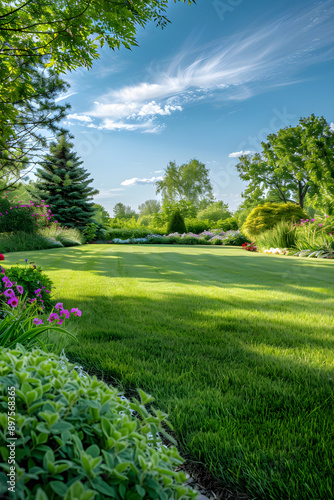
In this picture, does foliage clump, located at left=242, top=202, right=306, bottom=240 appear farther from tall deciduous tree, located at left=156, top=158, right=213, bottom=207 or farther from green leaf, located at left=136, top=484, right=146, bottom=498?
tall deciduous tree, located at left=156, top=158, right=213, bottom=207

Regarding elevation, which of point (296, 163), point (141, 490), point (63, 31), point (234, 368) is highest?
point (296, 163)

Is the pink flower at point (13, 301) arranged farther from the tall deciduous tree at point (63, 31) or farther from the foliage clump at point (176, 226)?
the foliage clump at point (176, 226)

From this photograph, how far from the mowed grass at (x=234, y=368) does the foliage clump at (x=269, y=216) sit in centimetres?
953

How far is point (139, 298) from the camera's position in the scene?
12.3ft

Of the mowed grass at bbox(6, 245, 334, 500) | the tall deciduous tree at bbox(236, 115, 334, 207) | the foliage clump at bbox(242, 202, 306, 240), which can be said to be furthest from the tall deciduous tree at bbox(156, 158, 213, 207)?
the mowed grass at bbox(6, 245, 334, 500)

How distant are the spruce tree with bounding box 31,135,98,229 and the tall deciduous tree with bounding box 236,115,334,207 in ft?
45.9

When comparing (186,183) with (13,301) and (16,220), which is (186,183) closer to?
(16,220)

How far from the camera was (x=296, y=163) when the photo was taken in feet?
70.2

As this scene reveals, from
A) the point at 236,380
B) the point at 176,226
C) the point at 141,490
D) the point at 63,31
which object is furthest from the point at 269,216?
the point at 141,490

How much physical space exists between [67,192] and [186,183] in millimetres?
26920

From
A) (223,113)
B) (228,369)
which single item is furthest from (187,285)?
(223,113)

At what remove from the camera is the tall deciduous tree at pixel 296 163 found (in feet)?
46.9

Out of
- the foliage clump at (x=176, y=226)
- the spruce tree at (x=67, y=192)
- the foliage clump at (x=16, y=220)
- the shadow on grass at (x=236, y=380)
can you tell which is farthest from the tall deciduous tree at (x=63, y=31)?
the foliage clump at (x=176, y=226)

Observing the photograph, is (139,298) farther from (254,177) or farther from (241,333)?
(254,177)
